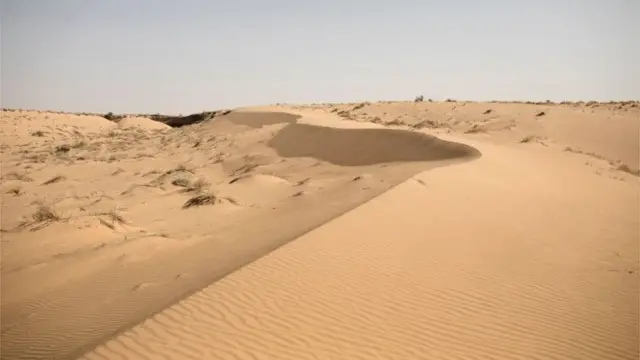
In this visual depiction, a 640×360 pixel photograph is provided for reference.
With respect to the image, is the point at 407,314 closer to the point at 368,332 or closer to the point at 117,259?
the point at 368,332

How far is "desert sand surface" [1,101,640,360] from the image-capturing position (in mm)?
3966

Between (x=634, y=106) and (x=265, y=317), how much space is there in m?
33.9

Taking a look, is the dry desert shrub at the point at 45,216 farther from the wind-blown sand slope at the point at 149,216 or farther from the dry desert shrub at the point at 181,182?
the dry desert shrub at the point at 181,182

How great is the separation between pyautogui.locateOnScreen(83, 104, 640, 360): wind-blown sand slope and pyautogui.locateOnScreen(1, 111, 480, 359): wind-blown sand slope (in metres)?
0.59

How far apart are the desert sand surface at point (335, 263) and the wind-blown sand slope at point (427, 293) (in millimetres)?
20

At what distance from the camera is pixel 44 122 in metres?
33.9

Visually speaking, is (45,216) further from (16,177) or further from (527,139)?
(527,139)

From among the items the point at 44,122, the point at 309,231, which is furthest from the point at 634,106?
the point at 44,122

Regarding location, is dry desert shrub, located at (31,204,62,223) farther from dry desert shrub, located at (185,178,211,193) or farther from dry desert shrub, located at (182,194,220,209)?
dry desert shrub, located at (185,178,211,193)

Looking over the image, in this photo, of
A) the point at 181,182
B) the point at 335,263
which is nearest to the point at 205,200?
the point at 181,182

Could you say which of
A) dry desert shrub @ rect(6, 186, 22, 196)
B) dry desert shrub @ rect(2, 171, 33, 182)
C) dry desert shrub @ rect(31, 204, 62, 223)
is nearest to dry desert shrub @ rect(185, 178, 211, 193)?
dry desert shrub @ rect(31, 204, 62, 223)

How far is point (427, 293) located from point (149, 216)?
6350 millimetres

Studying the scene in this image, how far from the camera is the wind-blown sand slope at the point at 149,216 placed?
5.18 metres

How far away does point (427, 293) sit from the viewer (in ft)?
15.4
